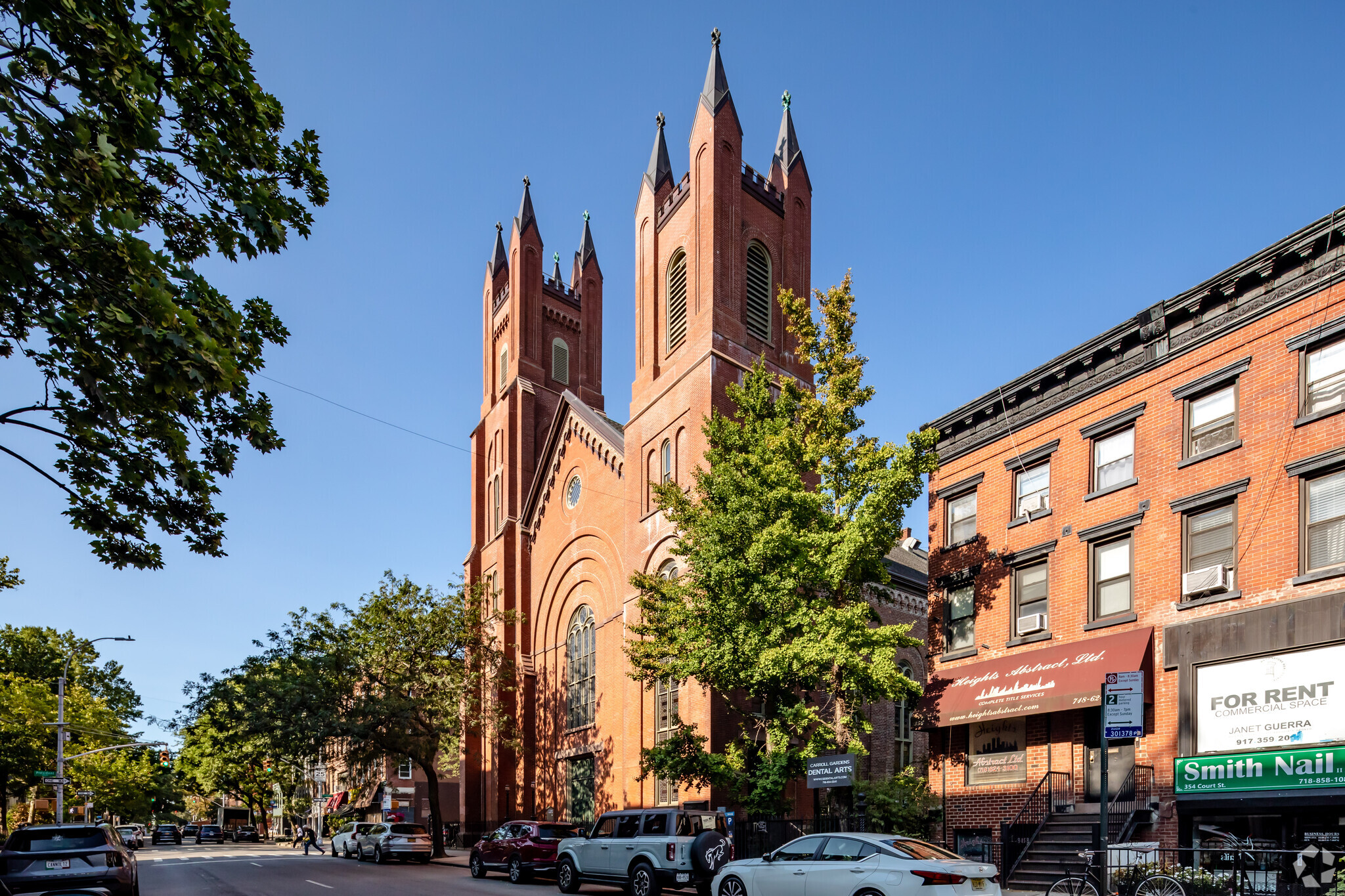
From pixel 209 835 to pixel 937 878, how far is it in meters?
69.5

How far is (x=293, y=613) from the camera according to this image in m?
37.6

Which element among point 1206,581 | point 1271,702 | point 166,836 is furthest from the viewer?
point 166,836

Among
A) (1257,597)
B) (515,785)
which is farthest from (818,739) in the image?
(515,785)

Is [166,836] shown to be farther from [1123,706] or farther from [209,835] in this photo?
[1123,706]

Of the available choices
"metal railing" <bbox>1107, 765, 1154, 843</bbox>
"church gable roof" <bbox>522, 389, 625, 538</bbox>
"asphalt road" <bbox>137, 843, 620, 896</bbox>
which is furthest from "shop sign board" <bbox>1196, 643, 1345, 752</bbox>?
"church gable roof" <bbox>522, 389, 625, 538</bbox>

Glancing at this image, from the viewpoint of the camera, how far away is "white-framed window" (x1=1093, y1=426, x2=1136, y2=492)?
69.7ft

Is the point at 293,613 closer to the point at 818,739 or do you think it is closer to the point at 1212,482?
the point at 818,739

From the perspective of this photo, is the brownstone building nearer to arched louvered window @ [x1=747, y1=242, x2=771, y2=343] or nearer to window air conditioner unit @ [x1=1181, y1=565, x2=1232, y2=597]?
arched louvered window @ [x1=747, y1=242, x2=771, y2=343]

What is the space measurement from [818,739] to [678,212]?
70.7 feet

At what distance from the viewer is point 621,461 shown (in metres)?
39.5

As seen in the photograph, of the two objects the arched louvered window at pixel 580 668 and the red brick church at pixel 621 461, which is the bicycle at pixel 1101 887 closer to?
the red brick church at pixel 621 461

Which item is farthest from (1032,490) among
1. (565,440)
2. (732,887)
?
(565,440)

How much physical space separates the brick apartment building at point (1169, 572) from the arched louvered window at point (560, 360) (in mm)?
29121

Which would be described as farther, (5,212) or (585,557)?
(585,557)
